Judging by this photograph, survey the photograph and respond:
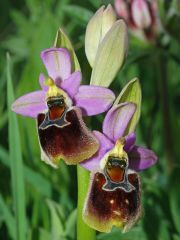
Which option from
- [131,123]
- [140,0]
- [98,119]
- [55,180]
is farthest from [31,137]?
[131,123]

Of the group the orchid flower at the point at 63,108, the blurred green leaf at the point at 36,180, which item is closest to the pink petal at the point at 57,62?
the orchid flower at the point at 63,108

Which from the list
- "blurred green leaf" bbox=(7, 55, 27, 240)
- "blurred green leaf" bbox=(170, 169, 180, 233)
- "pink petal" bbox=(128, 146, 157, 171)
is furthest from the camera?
"blurred green leaf" bbox=(170, 169, 180, 233)

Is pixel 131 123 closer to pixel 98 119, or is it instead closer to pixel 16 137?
pixel 16 137

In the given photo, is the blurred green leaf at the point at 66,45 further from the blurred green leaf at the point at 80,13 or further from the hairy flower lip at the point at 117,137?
the blurred green leaf at the point at 80,13

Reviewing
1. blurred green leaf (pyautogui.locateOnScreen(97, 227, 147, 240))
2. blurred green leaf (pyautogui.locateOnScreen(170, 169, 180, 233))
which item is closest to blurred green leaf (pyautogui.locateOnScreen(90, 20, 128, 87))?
blurred green leaf (pyautogui.locateOnScreen(97, 227, 147, 240))

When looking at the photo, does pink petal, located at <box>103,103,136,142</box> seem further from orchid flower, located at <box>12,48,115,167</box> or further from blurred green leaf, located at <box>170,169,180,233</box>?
blurred green leaf, located at <box>170,169,180,233</box>

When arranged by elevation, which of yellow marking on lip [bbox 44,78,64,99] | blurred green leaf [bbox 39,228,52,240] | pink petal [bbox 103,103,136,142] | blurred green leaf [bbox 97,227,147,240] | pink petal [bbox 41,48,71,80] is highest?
pink petal [bbox 41,48,71,80]

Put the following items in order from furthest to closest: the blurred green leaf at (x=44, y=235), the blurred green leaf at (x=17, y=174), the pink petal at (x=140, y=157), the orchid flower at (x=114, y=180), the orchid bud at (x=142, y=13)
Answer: the orchid bud at (x=142, y=13)
the blurred green leaf at (x=44, y=235)
the blurred green leaf at (x=17, y=174)
the pink petal at (x=140, y=157)
the orchid flower at (x=114, y=180)
